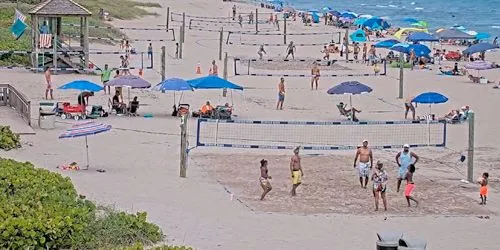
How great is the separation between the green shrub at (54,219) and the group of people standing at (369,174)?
4184mm

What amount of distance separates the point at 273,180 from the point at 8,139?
623cm

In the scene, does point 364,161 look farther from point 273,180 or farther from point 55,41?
point 55,41

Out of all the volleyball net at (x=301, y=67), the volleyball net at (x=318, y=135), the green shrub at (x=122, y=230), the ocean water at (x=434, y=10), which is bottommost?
the green shrub at (x=122, y=230)

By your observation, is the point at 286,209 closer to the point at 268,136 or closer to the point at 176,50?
the point at 268,136

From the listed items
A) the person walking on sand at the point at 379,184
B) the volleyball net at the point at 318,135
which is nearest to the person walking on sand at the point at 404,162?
the person walking on sand at the point at 379,184

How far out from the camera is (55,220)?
13828mm

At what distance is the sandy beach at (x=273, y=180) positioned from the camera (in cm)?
1716

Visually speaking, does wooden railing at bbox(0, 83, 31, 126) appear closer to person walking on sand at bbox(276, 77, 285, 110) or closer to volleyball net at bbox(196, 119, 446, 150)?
volleyball net at bbox(196, 119, 446, 150)

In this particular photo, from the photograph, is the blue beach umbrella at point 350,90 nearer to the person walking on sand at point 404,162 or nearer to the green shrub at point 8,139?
the person walking on sand at point 404,162

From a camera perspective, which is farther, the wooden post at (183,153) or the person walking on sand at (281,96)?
the person walking on sand at (281,96)

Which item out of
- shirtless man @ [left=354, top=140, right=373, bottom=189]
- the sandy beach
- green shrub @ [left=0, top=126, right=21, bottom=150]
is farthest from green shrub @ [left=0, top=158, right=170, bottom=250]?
shirtless man @ [left=354, top=140, right=373, bottom=189]

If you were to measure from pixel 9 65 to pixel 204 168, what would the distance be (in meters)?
20.0

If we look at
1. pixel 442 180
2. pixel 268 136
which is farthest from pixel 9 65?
pixel 442 180

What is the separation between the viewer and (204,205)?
18.9 meters
